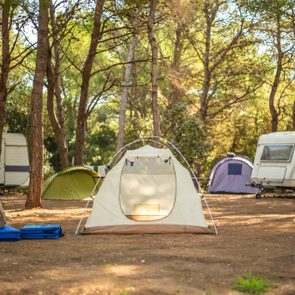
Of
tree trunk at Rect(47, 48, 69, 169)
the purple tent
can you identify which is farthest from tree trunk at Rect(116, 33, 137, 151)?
the purple tent

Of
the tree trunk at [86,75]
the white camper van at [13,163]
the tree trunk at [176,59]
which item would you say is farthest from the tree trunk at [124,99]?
the white camper van at [13,163]

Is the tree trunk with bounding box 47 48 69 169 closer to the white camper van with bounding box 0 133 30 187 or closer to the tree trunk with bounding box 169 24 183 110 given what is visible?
the white camper van with bounding box 0 133 30 187

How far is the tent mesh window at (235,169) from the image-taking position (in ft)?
68.5

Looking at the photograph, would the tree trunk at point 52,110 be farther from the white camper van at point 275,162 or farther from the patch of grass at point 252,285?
the patch of grass at point 252,285

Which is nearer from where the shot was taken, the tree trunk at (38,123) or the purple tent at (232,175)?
the tree trunk at (38,123)

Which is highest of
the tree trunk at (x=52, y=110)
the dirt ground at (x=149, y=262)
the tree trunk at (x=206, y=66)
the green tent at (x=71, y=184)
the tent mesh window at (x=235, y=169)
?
the tree trunk at (x=206, y=66)

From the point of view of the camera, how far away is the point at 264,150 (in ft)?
58.4

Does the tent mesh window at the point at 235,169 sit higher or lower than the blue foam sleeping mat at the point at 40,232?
higher

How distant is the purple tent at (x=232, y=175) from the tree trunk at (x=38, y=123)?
31.2 feet

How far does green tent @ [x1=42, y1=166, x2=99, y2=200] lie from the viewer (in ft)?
53.4

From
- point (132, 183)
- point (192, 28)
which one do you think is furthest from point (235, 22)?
point (132, 183)

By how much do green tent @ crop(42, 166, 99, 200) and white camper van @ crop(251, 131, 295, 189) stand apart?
519 cm

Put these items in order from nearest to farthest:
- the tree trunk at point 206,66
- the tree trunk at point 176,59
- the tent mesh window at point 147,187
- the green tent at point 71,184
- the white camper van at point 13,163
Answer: the tent mesh window at point 147,187
the green tent at point 71,184
the white camper van at point 13,163
the tree trunk at point 206,66
the tree trunk at point 176,59

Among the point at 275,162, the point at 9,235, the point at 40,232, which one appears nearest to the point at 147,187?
A: the point at 40,232
